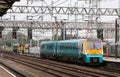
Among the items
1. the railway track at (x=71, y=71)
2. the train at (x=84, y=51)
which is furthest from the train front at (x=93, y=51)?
the railway track at (x=71, y=71)

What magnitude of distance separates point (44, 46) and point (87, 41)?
22104mm

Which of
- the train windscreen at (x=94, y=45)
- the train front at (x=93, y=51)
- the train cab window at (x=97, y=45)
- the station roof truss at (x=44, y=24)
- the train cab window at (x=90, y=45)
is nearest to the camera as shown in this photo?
the train front at (x=93, y=51)

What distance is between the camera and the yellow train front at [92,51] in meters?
38.3

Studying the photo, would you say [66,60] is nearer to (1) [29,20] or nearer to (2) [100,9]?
(2) [100,9]

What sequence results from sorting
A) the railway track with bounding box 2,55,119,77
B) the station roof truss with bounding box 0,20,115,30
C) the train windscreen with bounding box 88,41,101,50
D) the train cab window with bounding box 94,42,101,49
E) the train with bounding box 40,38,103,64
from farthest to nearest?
the station roof truss with bounding box 0,20,115,30 → the train cab window with bounding box 94,42,101,49 → the train windscreen with bounding box 88,41,101,50 → the train with bounding box 40,38,103,64 → the railway track with bounding box 2,55,119,77

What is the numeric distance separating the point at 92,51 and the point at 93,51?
12 centimetres

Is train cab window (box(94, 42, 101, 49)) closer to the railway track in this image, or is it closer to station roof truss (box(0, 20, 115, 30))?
the railway track

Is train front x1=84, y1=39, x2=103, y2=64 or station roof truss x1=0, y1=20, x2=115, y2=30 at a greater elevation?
station roof truss x1=0, y1=20, x2=115, y2=30

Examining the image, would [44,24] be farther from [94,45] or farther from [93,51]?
[93,51]

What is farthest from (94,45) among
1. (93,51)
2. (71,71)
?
(71,71)

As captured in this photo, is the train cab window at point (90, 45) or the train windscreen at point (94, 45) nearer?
the train cab window at point (90, 45)

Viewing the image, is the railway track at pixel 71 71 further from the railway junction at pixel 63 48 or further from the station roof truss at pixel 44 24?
the station roof truss at pixel 44 24

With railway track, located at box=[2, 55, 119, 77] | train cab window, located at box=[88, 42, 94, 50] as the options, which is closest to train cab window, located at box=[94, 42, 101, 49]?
train cab window, located at box=[88, 42, 94, 50]

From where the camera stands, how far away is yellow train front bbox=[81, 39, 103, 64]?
3831 cm
